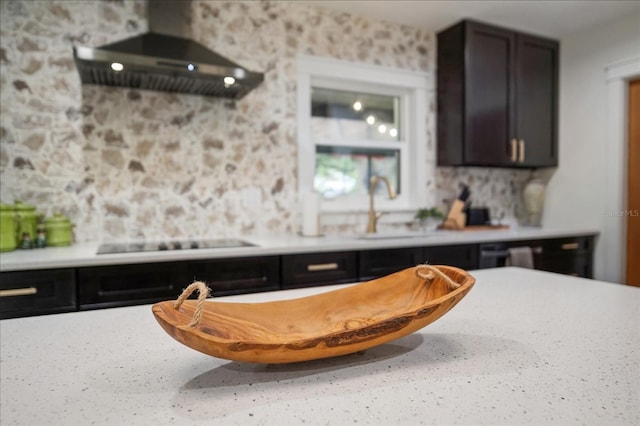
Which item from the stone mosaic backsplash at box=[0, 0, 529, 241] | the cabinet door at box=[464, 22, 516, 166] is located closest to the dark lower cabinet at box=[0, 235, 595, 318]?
the stone mosaic backsplash at box=[0, 0, 529, 241]

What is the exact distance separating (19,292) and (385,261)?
1743 mm

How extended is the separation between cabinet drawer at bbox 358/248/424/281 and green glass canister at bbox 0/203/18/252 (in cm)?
172

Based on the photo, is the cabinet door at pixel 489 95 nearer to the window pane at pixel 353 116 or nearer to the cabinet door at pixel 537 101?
the cabinet door at pixel 537 101

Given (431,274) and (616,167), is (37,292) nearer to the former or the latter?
(431,274)

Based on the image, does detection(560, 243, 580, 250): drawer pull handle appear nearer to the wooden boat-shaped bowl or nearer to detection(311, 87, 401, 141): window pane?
detection(311, 87, 401, 141): window pane

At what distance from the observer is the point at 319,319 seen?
69 cm

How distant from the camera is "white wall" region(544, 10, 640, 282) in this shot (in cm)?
295

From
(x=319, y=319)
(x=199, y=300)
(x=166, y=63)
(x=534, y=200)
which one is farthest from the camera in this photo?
(x=534, y=200)

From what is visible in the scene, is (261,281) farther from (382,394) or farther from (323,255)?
(382,394)

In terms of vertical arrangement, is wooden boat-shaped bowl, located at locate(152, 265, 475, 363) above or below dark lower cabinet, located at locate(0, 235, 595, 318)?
above

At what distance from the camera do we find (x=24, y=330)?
766mm

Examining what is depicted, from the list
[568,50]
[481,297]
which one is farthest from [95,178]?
[568,50]

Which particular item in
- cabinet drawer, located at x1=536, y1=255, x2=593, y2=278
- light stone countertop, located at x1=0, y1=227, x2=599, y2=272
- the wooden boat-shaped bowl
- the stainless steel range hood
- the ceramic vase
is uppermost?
the stainless steel range hood

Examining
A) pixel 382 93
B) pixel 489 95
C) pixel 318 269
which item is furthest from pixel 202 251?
pixel 489 95
